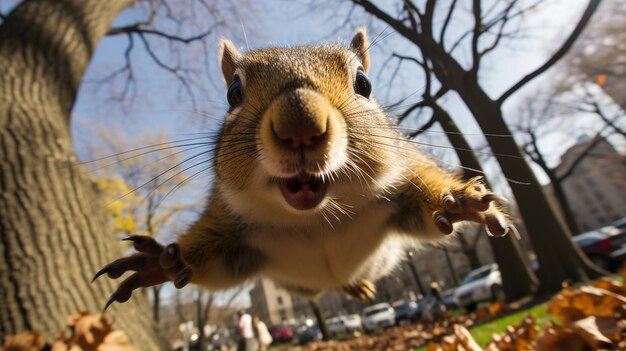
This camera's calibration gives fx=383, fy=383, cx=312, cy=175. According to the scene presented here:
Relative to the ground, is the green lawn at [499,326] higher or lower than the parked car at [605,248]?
higher

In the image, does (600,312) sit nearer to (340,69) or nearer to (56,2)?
(340,69)

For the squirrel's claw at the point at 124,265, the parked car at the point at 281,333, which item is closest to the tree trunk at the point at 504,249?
the squirrel's claw at the point at 124,265

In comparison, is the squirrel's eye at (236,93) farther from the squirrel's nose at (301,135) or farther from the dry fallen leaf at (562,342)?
the dry fallen leaf at (562,342)

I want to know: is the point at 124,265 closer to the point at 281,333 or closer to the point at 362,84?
the point at 362,84

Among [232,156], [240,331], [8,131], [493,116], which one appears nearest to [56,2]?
[8,131]

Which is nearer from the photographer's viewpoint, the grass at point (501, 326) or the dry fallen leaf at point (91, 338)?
the dry fallen leaf at point (91, 338)

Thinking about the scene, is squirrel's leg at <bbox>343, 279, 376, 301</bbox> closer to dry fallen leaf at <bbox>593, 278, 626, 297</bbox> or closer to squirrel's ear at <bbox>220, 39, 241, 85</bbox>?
dry fallen leaf at <bbox>593, 278, 626, 297</bbox>
